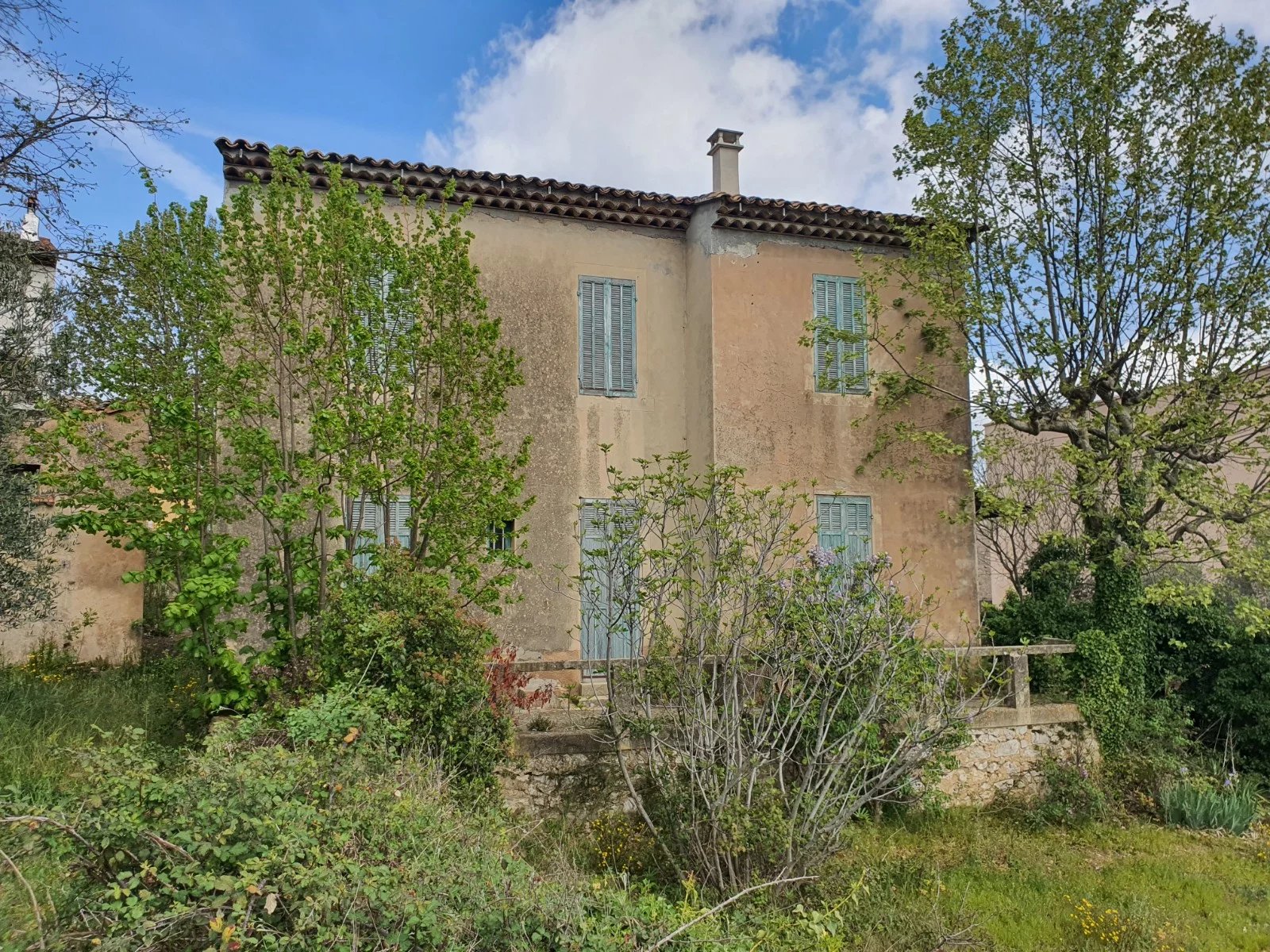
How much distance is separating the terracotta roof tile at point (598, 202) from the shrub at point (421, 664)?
5.63 metres

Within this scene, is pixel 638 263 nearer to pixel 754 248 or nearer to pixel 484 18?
pixel 754 248

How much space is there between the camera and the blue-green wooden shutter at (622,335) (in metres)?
11.3

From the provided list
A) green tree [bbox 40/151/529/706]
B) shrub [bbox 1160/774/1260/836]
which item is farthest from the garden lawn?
green tree [bbox 40/151/529/706]

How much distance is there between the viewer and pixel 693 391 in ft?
38.0

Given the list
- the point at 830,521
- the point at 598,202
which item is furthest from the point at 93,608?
the point at 830,521

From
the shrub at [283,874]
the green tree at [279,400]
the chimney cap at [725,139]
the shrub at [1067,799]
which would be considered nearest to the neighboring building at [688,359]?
the chimney cap at [725,139]

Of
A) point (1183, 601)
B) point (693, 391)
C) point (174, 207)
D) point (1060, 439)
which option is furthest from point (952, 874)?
point (1060, 439)

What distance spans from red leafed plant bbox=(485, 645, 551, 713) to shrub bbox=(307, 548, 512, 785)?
0.74 feet

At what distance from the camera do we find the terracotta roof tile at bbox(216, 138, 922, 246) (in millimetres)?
9883

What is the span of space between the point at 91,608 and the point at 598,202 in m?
9.38

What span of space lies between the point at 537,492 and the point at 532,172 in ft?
14.4

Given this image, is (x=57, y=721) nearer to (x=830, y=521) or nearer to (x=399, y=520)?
(x=399, y=520)

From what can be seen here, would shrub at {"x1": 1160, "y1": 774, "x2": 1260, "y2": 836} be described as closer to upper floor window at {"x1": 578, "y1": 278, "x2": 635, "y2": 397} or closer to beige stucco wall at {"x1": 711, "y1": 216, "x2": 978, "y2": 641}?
beige stucco wall at {"x1": 711, "y1": 216, "x2": 978, "y2": 641}

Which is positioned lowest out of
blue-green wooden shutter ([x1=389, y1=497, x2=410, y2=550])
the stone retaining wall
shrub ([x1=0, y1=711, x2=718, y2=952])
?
the stone retaining wall
